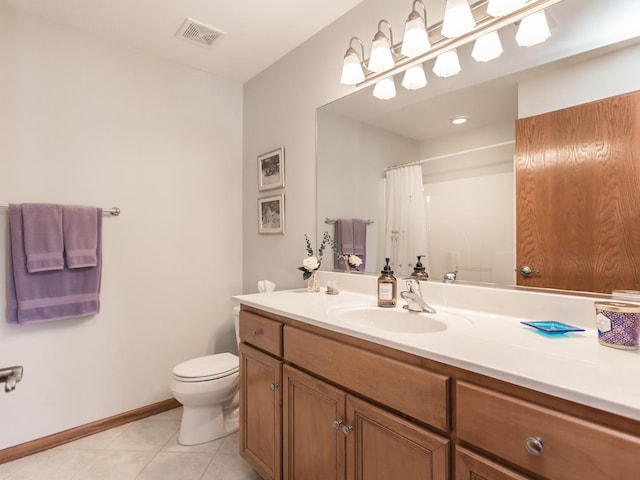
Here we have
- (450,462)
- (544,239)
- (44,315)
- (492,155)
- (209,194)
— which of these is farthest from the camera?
(209,194)

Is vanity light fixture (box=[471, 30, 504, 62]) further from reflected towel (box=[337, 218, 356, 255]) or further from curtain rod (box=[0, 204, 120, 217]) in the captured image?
curtain rod (box=[0, 204, 120, 217])

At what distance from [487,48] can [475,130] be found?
315 millimetres

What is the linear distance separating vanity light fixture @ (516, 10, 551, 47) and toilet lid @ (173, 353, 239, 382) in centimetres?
208

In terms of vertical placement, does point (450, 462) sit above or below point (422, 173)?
below

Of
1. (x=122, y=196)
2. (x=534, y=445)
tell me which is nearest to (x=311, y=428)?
(x=534, y=445)

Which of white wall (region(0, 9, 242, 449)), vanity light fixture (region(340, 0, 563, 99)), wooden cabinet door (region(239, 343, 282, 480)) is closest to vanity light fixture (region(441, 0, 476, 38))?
vanity light fixture (region(340, 0, 563, 99))

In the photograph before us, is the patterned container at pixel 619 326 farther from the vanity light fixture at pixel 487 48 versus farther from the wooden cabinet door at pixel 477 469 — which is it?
Result: the vanity light fixture at pixel 487 48

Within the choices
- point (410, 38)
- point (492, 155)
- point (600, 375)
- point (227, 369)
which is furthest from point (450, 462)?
point (410, 38)

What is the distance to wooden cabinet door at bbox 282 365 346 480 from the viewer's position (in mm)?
1105

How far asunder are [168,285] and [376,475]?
1884 millimetres

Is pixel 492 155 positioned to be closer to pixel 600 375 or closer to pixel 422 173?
pixel 422 173

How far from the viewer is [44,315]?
6.01ft

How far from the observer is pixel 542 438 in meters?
0.66

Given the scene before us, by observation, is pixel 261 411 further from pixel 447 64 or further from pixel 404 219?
pixel 447 64
